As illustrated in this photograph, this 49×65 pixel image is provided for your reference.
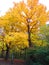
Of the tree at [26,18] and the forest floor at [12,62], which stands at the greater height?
the tree at [26,18]

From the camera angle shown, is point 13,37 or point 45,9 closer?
point 13,37

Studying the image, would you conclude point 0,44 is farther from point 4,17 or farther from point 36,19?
point 36,19

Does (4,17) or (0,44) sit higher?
(4,17)

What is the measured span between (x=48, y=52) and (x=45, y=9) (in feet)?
19.4

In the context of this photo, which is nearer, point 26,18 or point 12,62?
point 12,62

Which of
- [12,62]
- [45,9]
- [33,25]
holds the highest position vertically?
[45,9]

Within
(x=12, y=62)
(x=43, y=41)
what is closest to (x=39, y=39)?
(x=43, y=41)

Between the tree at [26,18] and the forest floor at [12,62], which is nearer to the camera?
the forest floor at [12,62]

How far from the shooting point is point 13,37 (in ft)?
68.0

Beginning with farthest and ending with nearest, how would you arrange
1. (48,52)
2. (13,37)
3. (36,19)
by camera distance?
(36,19) < (13,37) < (48,52)

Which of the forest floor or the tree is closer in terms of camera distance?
the forest floor

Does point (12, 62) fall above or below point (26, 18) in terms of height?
below

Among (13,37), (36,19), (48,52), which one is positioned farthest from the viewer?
(36,19)

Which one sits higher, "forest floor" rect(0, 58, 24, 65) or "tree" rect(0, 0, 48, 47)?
"tree" rect(0, 0, 48, 47)
